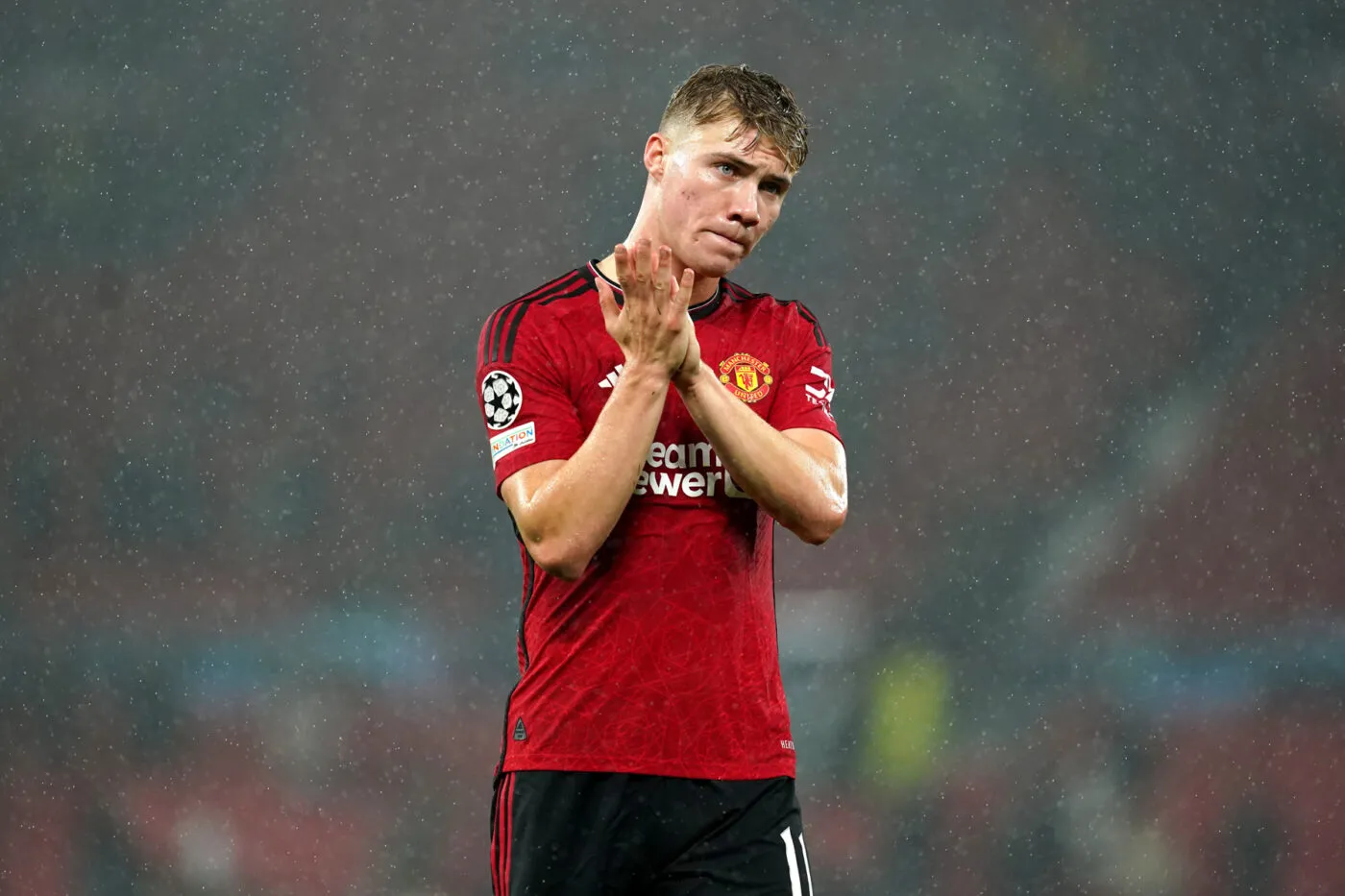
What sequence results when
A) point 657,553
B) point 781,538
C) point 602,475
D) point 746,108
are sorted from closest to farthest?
point 602,475
point 657,553
point 746,108
point 781,538

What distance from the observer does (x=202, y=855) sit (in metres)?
4.50

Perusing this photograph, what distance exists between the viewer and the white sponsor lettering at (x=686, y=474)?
1838mm

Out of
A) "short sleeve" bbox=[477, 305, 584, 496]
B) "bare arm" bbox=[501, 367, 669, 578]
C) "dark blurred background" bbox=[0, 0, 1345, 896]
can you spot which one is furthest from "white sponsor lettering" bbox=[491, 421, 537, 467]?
"dark blurred background" bbox=[0, 0, 1345, 896]

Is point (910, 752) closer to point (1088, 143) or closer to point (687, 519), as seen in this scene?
point (1088, 143)

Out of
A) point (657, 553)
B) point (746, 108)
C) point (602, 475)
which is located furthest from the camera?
point (746, 108)

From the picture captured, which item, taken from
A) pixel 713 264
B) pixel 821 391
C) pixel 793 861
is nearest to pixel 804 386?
pixel 821 391

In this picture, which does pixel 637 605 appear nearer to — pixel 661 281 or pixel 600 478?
pixel 600 478

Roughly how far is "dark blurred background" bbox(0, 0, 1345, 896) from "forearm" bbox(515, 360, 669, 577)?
116 inches

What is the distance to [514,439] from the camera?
1828 mm

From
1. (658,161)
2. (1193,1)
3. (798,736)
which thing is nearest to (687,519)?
(658,161)

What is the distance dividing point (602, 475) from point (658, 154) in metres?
0.52

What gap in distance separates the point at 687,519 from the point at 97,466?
3390mm

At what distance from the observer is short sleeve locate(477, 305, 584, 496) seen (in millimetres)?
1819

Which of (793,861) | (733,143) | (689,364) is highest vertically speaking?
(733,143)
